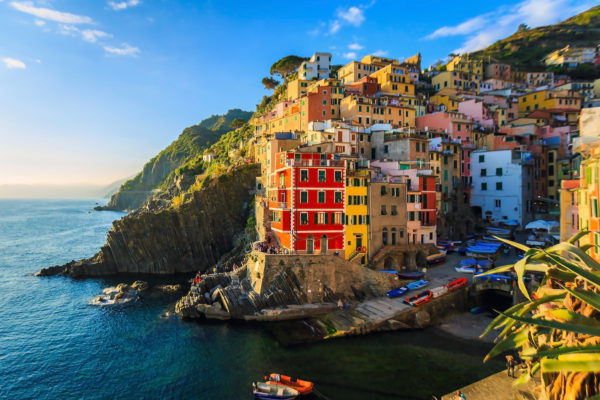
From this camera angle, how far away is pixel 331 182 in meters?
44.2

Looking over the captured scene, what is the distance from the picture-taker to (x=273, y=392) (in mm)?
24656

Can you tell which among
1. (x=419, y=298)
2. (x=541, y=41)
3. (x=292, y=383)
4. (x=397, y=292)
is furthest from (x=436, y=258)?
(x=541, y=41)

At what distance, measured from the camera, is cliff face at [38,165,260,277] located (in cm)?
6331

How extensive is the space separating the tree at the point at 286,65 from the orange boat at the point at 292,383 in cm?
10338

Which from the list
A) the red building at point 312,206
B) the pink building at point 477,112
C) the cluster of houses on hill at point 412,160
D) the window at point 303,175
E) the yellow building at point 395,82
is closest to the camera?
the window at point 303,175

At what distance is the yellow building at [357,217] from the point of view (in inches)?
1770

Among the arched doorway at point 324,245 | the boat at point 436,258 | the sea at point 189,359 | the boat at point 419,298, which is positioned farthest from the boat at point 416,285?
the arched doorway at point 324,245

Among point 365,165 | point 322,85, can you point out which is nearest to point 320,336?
point 365,165

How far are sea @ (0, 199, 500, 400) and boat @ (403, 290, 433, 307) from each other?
2.88 meters

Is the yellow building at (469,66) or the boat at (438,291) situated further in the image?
the yellow building at (469,66)

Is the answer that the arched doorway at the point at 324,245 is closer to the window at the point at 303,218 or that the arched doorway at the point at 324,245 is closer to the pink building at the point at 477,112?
the window at the point at 303,218

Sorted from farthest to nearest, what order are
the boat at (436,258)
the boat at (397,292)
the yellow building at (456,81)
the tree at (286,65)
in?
the tree at (286,65) → the yellow building at (456,81) → the boat at (436,258) → the boat at (397,292)

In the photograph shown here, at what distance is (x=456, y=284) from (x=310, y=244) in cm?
1737

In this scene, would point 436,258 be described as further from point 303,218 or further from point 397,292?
point 303,218
